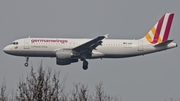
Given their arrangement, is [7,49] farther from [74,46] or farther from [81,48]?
[81,48]

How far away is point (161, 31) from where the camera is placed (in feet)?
268

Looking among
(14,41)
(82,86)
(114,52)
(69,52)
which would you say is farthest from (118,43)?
(82,86)

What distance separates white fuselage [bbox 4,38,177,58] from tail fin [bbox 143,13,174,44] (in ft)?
6.93

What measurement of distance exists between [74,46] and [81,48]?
4.43 feet

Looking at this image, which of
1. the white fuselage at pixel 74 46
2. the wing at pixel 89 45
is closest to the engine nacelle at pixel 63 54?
the white fuselage at pixel 74 46

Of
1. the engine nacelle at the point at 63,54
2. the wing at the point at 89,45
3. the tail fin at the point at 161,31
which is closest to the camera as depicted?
the engine nacelle at the point at 63,54

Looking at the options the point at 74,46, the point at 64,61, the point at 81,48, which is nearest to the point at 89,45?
the point at 81,48

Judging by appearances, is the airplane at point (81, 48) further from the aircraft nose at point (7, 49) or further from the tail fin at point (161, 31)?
the tail fin at point (161, 31)

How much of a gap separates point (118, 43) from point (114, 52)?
132 cm

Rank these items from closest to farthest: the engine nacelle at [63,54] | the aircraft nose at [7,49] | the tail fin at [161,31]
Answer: the engine nacelle at [63,54]
the aircraft nose at [7,49]
the tail fin at [161,31]

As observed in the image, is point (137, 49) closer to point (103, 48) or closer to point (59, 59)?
point (103, 48)

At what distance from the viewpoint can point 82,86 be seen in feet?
149

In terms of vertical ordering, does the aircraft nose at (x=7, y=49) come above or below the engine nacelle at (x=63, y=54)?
above

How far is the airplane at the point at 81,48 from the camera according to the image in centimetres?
7519
